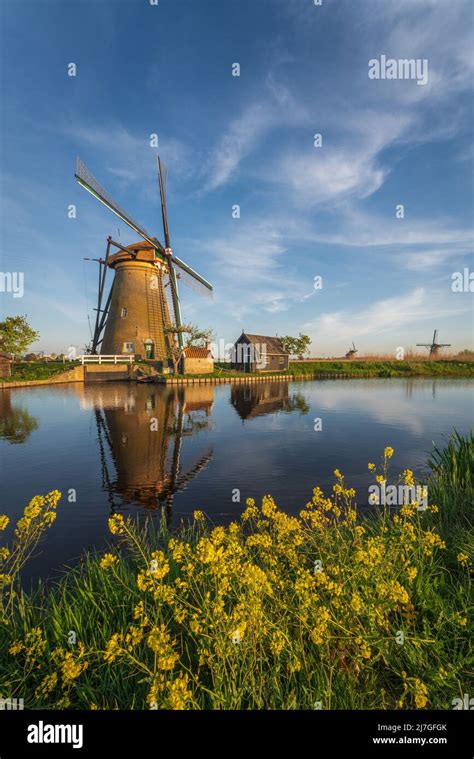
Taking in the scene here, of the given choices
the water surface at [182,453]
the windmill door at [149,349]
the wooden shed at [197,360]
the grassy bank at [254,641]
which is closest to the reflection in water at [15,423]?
the water surface at [182,453]

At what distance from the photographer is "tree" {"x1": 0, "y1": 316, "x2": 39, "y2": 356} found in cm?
4303

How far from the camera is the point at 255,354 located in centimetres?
5291

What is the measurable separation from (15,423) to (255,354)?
38613mm

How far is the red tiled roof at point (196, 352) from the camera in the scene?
45.4 m

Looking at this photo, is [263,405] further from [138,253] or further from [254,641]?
[138,253]

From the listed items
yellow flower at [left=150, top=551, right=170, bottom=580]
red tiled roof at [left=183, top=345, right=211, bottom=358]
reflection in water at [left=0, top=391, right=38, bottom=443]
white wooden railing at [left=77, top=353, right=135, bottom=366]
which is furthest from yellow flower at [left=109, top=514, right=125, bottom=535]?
white wooden railing at [left=77, top=353, right=135, bottom=366]

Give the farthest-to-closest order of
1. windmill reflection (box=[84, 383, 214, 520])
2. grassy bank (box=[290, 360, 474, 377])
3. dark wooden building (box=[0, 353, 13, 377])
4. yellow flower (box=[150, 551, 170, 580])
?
grassy bank (box=[290, 360, 474, 377]) → dark wooden building (box=[0, 353, 13, 377]) → windmill reflection (box=[84, 383, 214, 520]) → yellow flower (box=[150, 551, 170, 580])

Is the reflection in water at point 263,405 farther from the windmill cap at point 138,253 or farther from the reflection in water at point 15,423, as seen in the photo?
the windmill cap at point 138,253

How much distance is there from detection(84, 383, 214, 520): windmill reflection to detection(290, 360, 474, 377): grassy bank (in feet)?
123

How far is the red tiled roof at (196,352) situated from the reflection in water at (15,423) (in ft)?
78.4

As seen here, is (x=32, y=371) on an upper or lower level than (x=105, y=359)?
lower

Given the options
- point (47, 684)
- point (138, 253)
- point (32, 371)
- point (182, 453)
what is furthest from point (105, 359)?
point (47, 684)

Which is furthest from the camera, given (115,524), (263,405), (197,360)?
(197,360)

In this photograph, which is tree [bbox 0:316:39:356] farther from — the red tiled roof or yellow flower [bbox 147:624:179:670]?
yellow flower [bbox 147:624:179:670]
